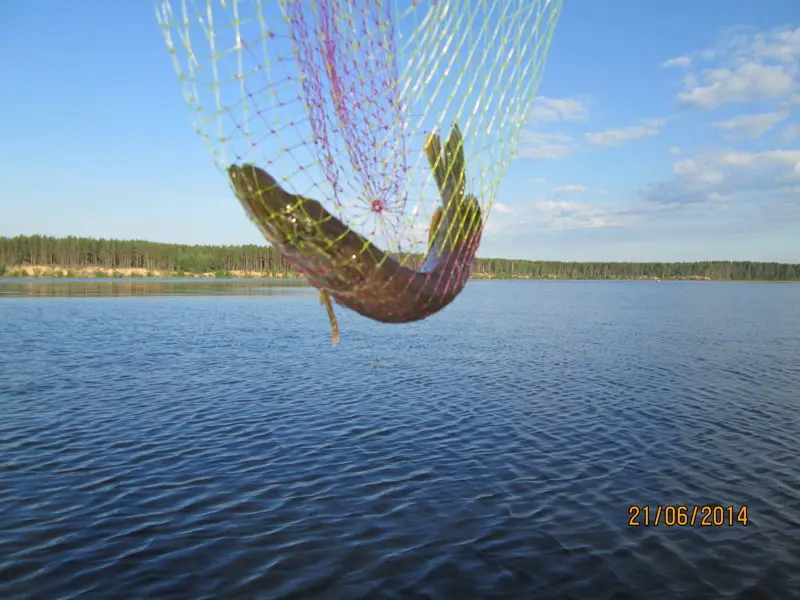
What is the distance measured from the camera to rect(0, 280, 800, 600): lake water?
10594mm

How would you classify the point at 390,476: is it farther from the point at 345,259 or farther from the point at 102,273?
the point at 102,273

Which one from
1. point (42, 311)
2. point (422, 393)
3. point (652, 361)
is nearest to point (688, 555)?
point (422, 393)

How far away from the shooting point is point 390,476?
14867 mm

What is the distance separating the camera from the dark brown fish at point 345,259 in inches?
159

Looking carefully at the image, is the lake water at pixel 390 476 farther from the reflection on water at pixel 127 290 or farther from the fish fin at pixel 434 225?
the reflection on water at pixel 127 290

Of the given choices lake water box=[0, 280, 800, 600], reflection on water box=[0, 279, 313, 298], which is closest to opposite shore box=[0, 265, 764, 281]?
reflection on water box=[0, 279, 313, 298]

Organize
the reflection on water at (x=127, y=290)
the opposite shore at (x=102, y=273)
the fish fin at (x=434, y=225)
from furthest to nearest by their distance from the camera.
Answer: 1. the opposite shore at (x=102, y=273)
2. the reflection on water at (x=127, y=290)
3. the fish fin at (x=434, y=225)

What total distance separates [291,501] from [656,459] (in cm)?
956
